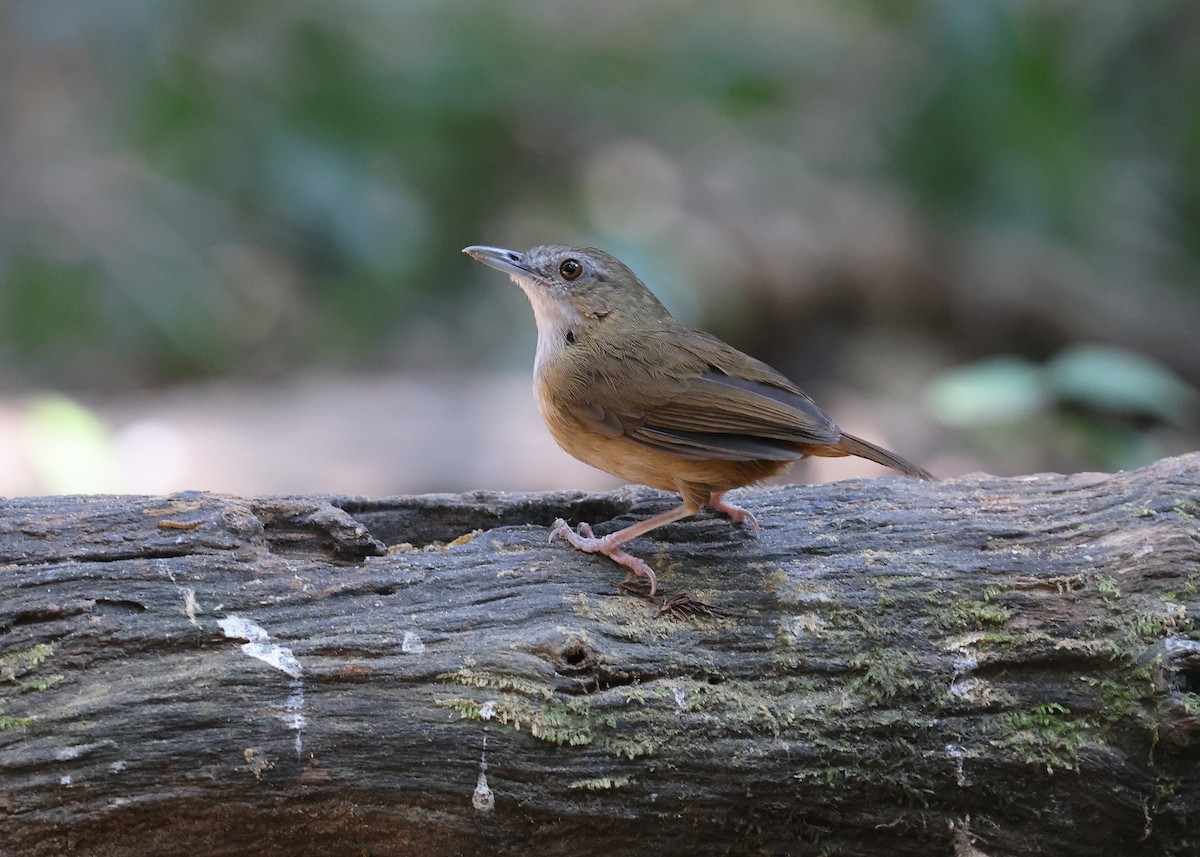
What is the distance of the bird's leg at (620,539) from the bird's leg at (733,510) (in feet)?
0.67

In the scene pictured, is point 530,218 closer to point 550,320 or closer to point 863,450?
point 550,320

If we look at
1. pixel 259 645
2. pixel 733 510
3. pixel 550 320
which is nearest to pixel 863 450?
pixel 733 510

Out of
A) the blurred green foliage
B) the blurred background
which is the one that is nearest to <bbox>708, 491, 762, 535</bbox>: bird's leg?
the blurred background

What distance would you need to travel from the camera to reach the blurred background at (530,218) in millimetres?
7395

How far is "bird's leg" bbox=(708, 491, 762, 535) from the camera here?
3464 mm

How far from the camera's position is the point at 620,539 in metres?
3.20

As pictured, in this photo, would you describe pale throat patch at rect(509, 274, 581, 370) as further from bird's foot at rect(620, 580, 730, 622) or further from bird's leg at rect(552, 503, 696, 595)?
bird's foot at rect(620, 580, 730, 622)

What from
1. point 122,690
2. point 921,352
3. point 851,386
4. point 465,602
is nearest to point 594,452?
point 465,602

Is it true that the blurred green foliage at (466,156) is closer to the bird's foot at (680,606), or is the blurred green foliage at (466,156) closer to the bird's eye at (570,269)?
the bird's eye at (570,269)

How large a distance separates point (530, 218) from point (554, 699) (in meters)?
7.63

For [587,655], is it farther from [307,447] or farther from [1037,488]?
[307,447]

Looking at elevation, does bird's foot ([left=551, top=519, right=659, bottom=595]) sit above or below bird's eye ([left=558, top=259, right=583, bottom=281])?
below

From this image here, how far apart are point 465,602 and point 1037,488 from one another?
188cm

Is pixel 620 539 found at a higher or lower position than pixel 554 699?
higher
